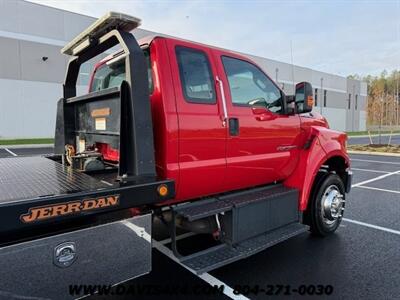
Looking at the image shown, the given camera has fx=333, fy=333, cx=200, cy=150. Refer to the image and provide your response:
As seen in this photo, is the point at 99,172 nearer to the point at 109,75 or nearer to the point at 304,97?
the point at 109,75

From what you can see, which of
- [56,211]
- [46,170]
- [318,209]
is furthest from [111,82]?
[318,209]

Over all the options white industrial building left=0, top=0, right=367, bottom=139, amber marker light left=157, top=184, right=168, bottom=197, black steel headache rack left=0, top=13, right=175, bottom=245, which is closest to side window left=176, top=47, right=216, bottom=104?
black steel headache rack left=0, top=13, right=175, bottom=245

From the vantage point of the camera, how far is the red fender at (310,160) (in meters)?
4.13

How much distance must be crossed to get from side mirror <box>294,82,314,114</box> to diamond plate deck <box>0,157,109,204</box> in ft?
7.91

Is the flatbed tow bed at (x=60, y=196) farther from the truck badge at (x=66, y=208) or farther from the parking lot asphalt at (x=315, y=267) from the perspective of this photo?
the parking lot asphalt at (x=315, y=267)

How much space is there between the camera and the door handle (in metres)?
3.32

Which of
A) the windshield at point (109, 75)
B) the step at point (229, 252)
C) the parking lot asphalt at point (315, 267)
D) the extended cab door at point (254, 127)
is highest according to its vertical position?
the windshield at point (109, 75)

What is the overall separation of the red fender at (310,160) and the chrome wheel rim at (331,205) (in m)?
0.45

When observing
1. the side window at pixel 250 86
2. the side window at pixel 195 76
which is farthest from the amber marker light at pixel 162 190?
the side window at pixel 250 86

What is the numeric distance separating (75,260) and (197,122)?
1.53m

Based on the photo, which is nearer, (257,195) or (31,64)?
(257,195)

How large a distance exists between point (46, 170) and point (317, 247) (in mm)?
3331

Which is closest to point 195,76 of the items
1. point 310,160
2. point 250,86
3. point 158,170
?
point 250,86

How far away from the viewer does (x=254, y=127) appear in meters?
3.56
